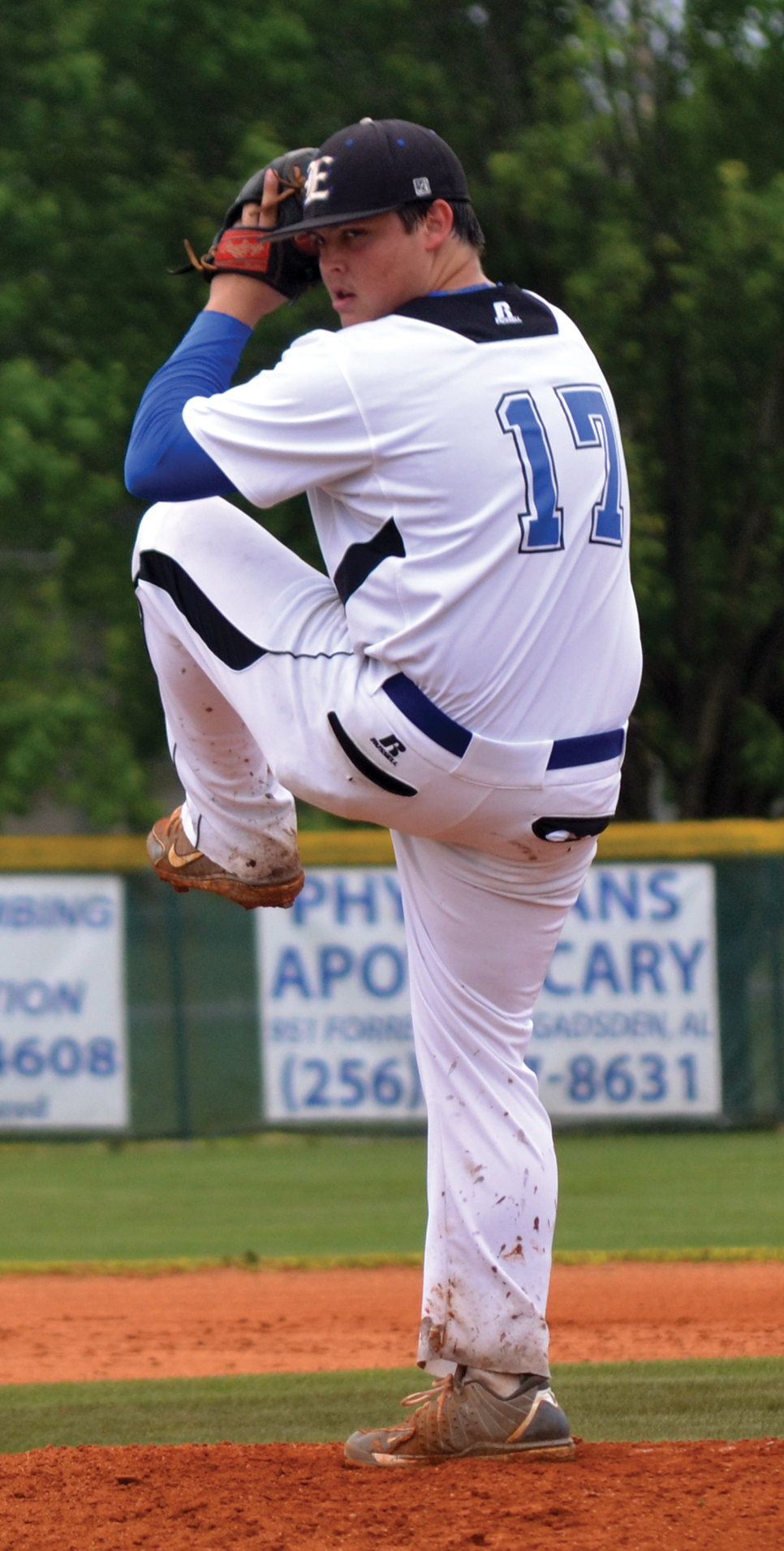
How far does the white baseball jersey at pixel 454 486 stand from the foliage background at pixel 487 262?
490 inches

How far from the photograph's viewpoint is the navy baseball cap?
3.29m

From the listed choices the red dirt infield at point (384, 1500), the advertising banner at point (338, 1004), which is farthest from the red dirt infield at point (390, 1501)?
the advertising banner at point (338, 1004)

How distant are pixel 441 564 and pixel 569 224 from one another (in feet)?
45.5

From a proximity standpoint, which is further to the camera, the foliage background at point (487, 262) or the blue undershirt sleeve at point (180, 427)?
the foliage background at point (487, 262)

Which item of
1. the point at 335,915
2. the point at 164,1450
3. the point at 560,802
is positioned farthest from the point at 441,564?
the point at 335,915

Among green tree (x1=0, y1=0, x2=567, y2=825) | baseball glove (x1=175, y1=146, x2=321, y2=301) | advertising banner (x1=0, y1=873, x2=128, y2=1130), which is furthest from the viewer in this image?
green tree (x1=0, y1=0, x2=567, y2=825)

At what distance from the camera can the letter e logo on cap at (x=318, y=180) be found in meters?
3.31

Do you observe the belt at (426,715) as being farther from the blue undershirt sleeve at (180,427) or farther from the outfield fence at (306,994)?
the outfield fence at (306,994)

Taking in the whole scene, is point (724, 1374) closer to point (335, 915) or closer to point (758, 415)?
point (335, 915)

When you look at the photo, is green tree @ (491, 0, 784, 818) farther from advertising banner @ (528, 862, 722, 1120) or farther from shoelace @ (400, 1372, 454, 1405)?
shoelace @ (400, 1372, 454, 1405)

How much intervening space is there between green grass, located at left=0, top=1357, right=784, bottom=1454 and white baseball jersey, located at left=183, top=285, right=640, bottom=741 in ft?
6.19

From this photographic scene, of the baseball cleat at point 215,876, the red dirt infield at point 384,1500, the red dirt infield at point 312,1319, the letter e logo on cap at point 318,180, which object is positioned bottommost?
the red dirt infield at point 312,1319

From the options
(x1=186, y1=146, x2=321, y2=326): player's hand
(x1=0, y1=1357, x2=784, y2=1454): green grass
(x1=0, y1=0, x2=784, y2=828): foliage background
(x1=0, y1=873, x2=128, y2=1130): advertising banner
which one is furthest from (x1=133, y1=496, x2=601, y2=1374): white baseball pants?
(x1=0, y1=0, x2=784, y2=828): foliage background

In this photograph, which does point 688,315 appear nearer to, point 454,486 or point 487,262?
point 487,262
